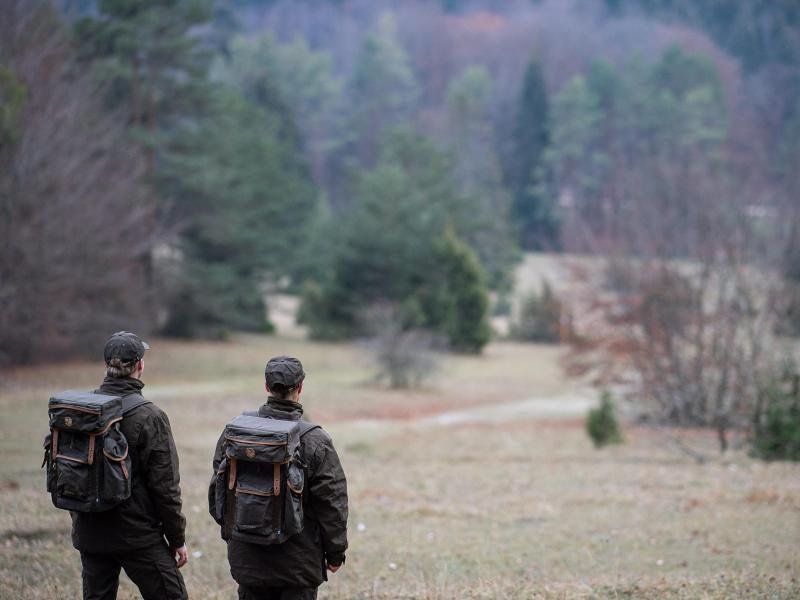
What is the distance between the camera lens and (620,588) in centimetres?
597

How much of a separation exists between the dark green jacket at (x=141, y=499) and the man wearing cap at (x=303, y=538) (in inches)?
14.6

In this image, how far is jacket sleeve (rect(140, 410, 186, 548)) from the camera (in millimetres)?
4543

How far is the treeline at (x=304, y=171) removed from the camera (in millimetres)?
25219

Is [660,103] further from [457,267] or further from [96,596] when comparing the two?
[96,596]

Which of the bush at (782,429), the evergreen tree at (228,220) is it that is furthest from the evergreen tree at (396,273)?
the bush at (782,429)

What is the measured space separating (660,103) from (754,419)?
58.3 m

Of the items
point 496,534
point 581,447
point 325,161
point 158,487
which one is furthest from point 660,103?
point 158,487

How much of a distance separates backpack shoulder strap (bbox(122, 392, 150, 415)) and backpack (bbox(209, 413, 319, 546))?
628mm

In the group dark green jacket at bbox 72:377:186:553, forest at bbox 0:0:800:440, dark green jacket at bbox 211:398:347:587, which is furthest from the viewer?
forest at bbox 0:0:800:440

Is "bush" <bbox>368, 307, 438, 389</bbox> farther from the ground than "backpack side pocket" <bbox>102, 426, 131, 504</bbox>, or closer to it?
closer to it

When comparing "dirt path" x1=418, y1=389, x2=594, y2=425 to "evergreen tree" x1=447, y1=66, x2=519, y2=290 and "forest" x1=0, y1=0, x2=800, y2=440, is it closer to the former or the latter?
"forest" x1=0, y1=0, x2=800, y2=440

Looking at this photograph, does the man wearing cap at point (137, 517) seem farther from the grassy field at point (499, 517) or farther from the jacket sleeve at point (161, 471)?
the grassy field at point (499, 517)

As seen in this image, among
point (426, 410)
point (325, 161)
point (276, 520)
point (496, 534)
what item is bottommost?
point (426, 410)

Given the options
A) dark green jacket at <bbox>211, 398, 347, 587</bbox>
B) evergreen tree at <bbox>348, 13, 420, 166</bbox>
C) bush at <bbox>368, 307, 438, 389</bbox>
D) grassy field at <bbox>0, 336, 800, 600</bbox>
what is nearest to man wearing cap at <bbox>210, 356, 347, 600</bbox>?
dark green jacket at <bbox>211, 398, 347, 587</bbox>
